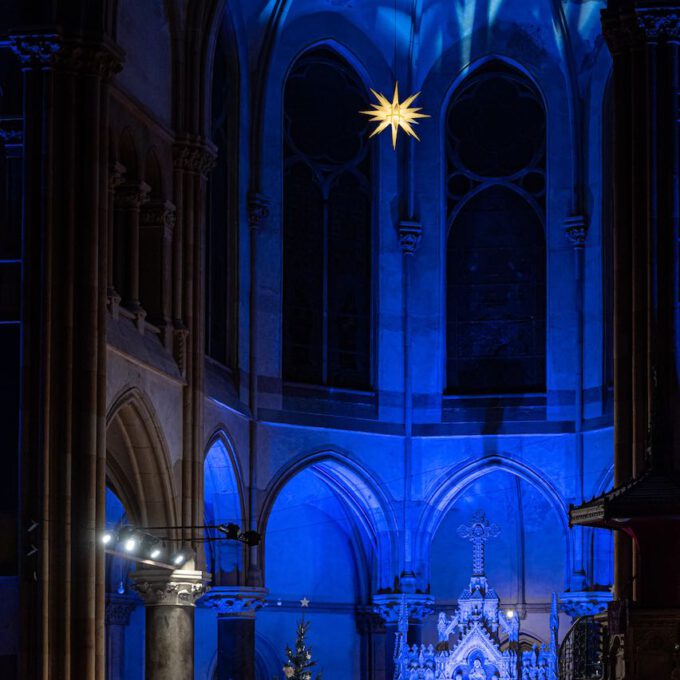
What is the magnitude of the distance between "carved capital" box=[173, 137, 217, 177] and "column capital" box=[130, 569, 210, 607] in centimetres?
607

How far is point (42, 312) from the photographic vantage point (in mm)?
22328

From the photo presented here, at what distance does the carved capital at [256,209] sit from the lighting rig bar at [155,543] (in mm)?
6876

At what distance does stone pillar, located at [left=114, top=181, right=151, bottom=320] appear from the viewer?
26.0 m

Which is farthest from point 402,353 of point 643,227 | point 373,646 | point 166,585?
point 643,227

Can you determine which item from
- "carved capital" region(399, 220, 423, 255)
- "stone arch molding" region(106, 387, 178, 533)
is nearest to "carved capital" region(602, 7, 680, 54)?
"stone arch molding" region(106, 387, 178, 533)

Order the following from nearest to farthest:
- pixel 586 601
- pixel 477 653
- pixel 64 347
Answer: pixel 64 347 → pixel 477 653 → pixel 586 601

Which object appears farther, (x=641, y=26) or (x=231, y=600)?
(x=231, y=600)

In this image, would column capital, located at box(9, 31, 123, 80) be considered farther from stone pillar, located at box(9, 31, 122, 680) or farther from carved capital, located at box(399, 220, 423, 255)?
carved capital, located at box(399, 220, 423, 255)

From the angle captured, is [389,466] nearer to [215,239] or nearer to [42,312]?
[215,239]

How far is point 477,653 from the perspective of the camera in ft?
96.6

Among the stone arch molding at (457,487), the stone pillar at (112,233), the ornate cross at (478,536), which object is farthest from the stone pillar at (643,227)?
the stone arch molding at (457,487)

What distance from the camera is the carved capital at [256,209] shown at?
31688 millimetres

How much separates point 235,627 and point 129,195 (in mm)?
7960

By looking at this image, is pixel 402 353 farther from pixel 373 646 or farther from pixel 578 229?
pixel 373 646
